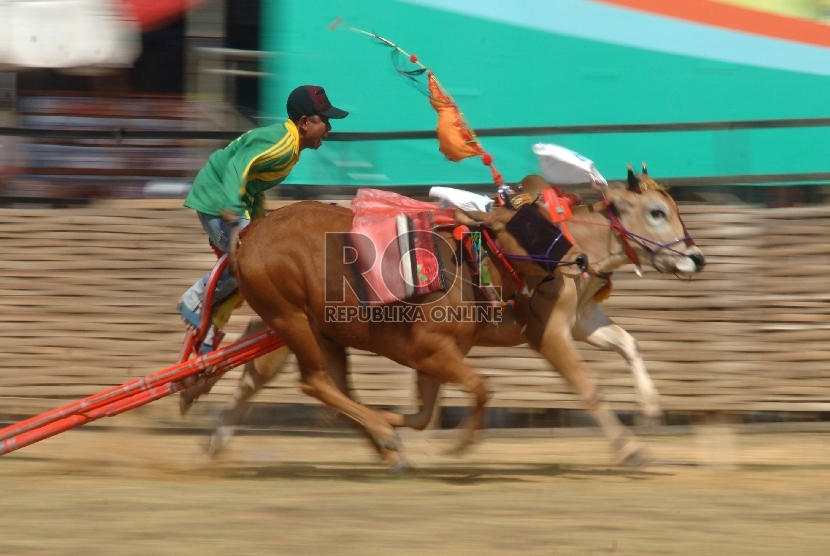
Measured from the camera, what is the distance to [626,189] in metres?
7.29

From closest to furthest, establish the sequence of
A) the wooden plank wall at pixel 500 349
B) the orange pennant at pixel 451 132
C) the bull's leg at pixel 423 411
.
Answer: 1. the bull's leg at pixel 423 411
2. the orange pennant at pixel 451 132
3. the wooden plank wall at pixel 500 349

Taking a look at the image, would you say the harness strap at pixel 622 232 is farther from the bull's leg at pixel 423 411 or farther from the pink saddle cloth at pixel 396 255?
the bull's leg at pixel 423 411

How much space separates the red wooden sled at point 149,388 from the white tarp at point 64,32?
4.03 metres

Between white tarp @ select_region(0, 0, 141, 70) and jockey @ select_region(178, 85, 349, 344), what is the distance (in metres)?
3.74

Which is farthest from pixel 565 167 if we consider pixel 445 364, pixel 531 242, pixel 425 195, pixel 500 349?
pixel 425 195

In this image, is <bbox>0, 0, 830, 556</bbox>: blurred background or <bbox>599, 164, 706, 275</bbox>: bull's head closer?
<bbox>599, 164, 706, 275</bbox>: bull's head

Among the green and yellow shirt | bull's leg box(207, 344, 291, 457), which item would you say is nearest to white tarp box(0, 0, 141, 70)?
the green and yellow shirt

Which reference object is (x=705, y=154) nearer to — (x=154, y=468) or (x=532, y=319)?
(x=532, y=319)

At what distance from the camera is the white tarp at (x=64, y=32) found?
1016 cm

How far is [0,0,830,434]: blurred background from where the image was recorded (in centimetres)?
866

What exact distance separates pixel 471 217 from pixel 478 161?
110 inches

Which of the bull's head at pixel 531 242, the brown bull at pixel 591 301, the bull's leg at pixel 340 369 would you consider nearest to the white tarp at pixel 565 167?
the brown bull at pixel 591 301

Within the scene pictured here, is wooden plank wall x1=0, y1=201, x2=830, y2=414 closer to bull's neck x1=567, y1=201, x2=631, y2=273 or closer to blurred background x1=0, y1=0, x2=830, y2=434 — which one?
blurred background x1=0, y1=0, x2=830, y2=434

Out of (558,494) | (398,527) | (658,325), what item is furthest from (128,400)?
(658,325)
